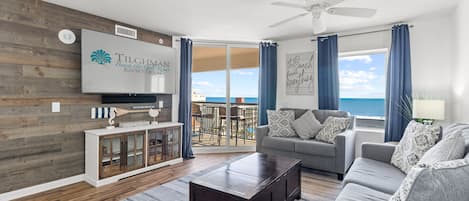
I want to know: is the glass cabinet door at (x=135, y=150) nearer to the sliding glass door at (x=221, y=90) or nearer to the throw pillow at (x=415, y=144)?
the sliding glass door at (x=221, y=90)

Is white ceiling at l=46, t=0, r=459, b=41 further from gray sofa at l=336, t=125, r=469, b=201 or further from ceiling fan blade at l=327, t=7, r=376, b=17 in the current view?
gray sofa at l=336, t=125, r=469, b=201

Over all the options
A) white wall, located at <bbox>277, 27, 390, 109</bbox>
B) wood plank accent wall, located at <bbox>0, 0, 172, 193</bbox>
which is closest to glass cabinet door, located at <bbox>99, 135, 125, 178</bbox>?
wood plank accent wall, located at <bbox>0, 0, 172, 193</bbox>

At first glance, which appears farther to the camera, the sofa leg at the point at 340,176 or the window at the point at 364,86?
the window at the point at 364,86

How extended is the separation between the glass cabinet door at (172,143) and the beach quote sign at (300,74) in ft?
7.89

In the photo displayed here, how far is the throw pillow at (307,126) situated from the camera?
3.85m

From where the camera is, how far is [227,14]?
3.41 m

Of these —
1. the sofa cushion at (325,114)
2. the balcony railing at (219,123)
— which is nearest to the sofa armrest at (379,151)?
the sofa cushion at (325,114)

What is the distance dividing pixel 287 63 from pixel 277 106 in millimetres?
928

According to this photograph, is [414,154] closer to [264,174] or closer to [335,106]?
[264,174]

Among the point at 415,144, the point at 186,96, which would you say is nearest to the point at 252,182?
the point at 415,144

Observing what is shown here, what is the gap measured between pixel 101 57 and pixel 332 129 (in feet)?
11.7

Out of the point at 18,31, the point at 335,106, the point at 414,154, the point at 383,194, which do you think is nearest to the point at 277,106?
the point at 335,106

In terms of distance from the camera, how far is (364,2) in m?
2.94

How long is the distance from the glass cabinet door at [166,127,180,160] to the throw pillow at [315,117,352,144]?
241 cm
